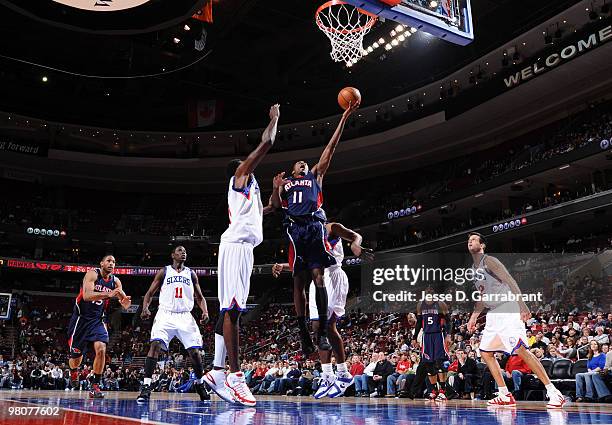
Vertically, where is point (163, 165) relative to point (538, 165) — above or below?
above

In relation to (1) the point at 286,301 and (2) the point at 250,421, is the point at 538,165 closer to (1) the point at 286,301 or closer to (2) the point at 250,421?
(1) the point at 286,301

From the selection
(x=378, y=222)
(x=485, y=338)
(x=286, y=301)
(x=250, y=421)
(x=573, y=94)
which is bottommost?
(x=250, y=421)

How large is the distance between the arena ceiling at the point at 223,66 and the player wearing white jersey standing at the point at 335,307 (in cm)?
1321

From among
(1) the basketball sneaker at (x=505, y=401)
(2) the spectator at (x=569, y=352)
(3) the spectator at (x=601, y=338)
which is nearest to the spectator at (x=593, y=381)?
(3) the spectator at (x=601, y=338)

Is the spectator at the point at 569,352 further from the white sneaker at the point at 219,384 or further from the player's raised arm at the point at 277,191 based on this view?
the white sneaker at the point at 219,384

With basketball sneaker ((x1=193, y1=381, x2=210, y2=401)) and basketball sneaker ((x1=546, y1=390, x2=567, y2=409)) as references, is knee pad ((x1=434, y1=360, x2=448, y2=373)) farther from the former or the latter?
basketball sneaker ((x1=193, y1=381, x2=210, y2=401))

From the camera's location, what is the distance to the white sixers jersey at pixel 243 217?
5.34 m

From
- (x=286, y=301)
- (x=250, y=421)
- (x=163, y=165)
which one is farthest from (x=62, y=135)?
(x=250, y=421)

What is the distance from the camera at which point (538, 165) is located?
21.8 m

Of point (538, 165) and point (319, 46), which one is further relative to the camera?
point (319, 46)

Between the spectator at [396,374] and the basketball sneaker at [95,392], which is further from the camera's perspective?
the spectator at [396,374]

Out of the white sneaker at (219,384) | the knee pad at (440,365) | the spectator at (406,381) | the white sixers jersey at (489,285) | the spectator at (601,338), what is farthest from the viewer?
the spectator at (406,381)

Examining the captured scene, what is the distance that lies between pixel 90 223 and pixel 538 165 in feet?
81.1

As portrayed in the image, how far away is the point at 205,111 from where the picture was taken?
104 ft
